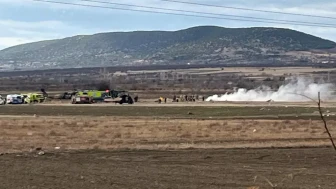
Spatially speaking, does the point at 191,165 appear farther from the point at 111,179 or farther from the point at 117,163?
the point at 111,179

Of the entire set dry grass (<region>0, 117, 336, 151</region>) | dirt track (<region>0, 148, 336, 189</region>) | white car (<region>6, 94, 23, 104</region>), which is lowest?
white car (<region>6, 94, 23, 104</region>)

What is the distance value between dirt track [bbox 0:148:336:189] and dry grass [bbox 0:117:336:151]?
12.2ft

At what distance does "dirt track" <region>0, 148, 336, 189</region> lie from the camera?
2209cm

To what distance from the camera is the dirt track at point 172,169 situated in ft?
72.5

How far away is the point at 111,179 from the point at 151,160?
7078 millimetres

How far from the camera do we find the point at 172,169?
26344 mm

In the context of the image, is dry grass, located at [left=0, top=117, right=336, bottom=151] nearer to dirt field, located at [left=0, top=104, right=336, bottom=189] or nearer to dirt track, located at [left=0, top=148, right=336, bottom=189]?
dirt field, located at [left=0, top=104, right=336, bottom=189]

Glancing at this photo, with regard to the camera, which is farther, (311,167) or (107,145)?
(107,145)

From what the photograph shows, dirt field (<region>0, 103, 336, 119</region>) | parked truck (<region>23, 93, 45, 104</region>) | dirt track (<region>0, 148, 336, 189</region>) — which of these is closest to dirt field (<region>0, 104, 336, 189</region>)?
dirt track (<region>0, 148, 336, 189</region>)

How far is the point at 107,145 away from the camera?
37.7 meters

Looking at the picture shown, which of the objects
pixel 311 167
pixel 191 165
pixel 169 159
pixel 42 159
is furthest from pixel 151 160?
pixel 311 167

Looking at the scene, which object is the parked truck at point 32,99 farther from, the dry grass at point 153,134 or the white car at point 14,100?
the dry grass at point 153,134

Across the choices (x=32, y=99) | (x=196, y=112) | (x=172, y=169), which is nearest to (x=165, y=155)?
(x=172, y=169)

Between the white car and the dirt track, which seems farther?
the white car
